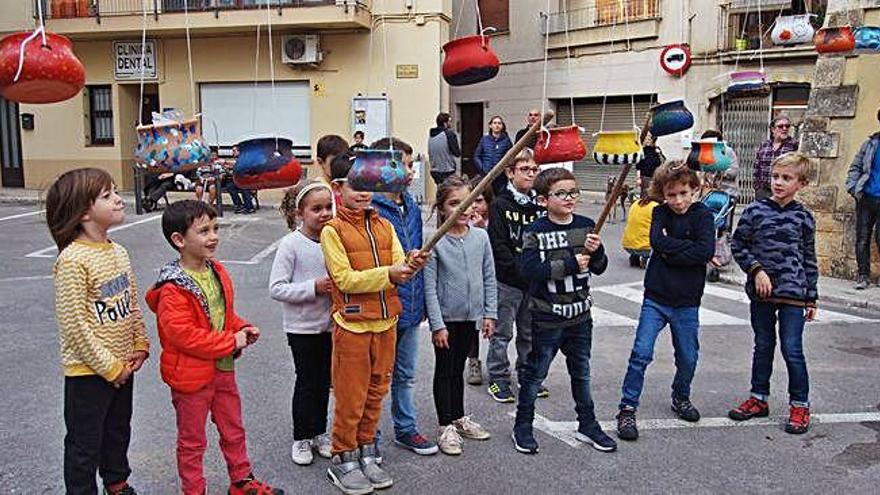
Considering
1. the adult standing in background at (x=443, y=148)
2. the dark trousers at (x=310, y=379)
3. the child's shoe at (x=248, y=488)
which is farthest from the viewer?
the adult standing in background at (x=443, y=148)

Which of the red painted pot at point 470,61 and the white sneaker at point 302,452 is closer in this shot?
the white sneaker at point 302,452

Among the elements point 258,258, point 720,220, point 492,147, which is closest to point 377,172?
point 720,220

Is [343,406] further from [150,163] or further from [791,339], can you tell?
[791,339]

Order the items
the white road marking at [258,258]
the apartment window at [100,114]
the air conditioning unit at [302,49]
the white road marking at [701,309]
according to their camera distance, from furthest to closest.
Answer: the apartment window at [100,114], the air conditioning unit at [302,49], the white road marking at [258,258], the white road marking at [701,309]

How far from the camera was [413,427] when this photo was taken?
436 cm

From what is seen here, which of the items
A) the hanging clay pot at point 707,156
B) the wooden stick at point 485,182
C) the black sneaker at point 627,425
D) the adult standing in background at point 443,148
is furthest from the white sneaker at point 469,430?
the adult standing in background at point 443,148

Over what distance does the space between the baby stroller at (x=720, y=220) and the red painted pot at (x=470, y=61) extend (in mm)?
4378

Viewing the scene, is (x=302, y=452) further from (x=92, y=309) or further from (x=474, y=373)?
(x=474, y=373)

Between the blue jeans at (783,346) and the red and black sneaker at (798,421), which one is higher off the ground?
the blue jeans at (783,346)

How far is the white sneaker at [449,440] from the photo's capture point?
4332 millimetres

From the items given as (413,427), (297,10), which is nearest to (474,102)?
(297,10)

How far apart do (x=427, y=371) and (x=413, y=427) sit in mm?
1499

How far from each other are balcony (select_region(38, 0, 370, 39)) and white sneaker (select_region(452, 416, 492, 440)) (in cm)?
1391

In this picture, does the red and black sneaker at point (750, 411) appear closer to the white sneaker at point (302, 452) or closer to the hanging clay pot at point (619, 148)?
the hanging clay pot at point (619, 148)
